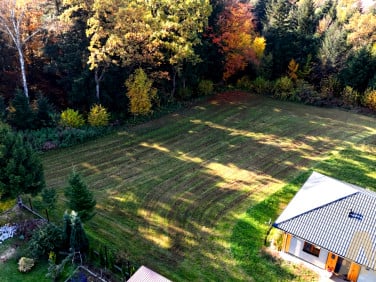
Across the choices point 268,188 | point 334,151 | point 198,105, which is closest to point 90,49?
point 198,105

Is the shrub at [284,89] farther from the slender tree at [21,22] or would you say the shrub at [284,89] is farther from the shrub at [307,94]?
the slender tree at [21,22]

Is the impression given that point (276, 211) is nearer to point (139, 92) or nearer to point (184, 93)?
point (139, 92)

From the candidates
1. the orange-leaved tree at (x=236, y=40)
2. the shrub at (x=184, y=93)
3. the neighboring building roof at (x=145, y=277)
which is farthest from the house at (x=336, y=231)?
the orange-leaved tree at (x=236, y=40)

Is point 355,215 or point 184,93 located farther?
point 184,93

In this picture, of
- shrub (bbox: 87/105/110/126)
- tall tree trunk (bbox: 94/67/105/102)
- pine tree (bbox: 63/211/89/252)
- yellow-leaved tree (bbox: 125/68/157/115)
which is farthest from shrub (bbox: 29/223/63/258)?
yellow-leaved tree (bbox: 125/68/157/115)

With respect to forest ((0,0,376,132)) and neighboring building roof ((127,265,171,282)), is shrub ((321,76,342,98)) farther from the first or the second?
neighboring building roof ((127,265,171,282))

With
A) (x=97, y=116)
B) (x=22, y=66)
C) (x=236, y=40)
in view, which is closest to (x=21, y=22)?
(x=22, y=66)
